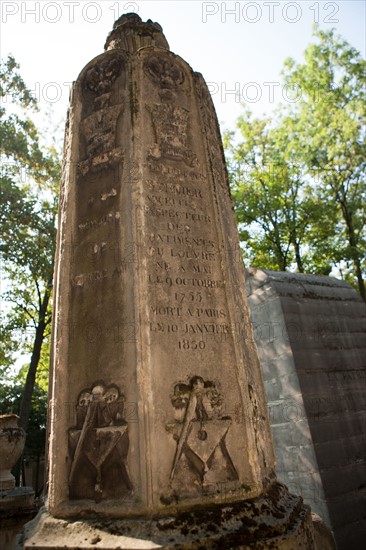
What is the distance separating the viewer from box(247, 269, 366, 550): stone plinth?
17.5 ft

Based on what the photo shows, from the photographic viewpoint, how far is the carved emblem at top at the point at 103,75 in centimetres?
469

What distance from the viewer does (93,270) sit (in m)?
3.74

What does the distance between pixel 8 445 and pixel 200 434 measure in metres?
4.82

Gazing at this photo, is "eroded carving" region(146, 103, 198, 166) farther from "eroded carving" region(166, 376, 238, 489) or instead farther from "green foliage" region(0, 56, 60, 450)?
"green foliage" region(0, 56, 60, 450)

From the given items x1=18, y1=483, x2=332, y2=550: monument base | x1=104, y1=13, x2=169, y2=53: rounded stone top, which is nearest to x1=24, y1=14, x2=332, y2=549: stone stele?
x1=18, y1=483, x2=332, y2=550: monument base

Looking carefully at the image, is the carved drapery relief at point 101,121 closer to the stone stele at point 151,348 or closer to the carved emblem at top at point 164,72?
the stone stele at point 151,348

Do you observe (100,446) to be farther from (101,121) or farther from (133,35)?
(133,35)

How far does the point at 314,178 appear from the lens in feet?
65.0

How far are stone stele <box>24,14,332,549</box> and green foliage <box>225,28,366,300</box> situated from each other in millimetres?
15394

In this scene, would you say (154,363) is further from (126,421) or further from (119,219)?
(119,219)

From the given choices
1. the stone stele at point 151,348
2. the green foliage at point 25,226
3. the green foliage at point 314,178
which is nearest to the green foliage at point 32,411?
the green foliage at point 25,226

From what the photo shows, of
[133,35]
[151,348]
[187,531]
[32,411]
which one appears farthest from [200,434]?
[32,411]

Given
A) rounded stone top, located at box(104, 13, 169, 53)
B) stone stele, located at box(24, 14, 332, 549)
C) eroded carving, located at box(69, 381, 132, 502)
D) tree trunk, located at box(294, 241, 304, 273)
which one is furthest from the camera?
tree trunk, located at box(294, 241, 304, 273)

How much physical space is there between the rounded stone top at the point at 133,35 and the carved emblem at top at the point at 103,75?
20.9 inches
